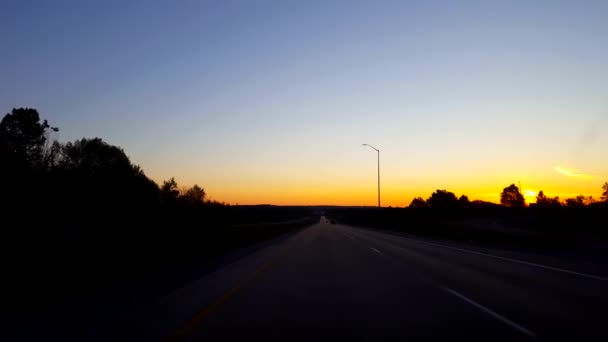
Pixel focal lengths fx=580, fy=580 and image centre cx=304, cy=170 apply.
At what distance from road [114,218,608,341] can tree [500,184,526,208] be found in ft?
577

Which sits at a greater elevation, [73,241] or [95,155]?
[95,155]

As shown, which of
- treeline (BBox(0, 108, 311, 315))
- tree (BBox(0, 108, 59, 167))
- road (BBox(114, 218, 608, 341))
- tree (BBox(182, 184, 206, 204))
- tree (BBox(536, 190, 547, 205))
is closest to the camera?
road (BBox(114, 218, 608, 341))

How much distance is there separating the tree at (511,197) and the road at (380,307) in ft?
577

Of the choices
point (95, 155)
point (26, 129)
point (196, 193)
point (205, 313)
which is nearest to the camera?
point (205, 313)

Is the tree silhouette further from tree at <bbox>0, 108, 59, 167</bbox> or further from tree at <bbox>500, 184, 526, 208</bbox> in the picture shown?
tree at <bbox>0, 108, 59, 167</bbox>

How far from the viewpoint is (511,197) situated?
19125 cm

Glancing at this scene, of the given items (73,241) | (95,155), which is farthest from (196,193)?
(73,241)

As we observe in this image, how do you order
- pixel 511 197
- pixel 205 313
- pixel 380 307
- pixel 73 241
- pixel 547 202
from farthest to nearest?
pixel 511 197, pixel 547 202, pixel 73 241, pixel 380 307, pixel 205 313

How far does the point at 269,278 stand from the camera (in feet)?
56.6

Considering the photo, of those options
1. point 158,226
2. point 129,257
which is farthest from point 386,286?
point 158,226

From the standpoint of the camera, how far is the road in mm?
8984

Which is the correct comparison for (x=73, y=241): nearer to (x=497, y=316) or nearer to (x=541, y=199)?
(x=497, y=316)

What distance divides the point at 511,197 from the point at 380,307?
630ft

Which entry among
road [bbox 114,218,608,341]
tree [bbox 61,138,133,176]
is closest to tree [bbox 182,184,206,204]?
tree [bbox 61,138,133,176]
